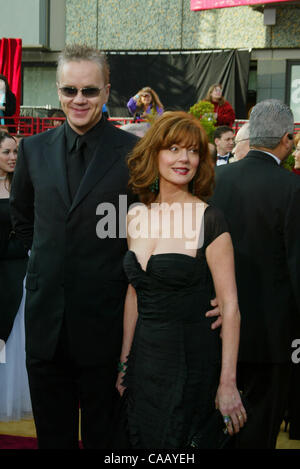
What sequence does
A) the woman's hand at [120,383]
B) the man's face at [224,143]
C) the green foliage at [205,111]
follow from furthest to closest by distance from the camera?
1. the man's face at [224,143]
2. the green foliage at [205,111]
3. the woman's hand at [120,383]

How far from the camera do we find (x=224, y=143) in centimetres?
690

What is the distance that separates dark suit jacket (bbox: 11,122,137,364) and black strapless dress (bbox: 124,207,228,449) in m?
0.24

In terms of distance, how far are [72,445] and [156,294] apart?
851 millimetres

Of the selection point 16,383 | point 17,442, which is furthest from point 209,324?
point 16,383

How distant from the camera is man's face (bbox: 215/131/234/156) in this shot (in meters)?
6.91

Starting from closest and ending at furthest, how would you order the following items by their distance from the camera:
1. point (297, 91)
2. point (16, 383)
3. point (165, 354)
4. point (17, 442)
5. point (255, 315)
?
1. point (165, 354)
2. point (255, 315)
3. point (17, 442)
4. point (16, 383)
5. point (297, 91)

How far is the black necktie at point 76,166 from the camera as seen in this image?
272cm

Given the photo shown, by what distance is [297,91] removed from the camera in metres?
15.3

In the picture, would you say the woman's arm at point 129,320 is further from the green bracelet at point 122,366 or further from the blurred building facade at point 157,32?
the blurred building facade at point 157,32

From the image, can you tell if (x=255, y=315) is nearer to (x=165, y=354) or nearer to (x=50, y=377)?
(x=165, y=354)

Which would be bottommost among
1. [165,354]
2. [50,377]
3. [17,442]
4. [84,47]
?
[17,442]

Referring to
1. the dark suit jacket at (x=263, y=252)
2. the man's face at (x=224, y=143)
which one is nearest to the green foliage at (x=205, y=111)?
the man's face at (x=224, y=143)

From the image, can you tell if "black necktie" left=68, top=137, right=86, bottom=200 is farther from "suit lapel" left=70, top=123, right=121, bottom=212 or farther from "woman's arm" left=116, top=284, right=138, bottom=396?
"woman's arm" left=116, top=284, right=138, bottom=396

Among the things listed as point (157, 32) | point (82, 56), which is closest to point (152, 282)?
point (82, 56)
